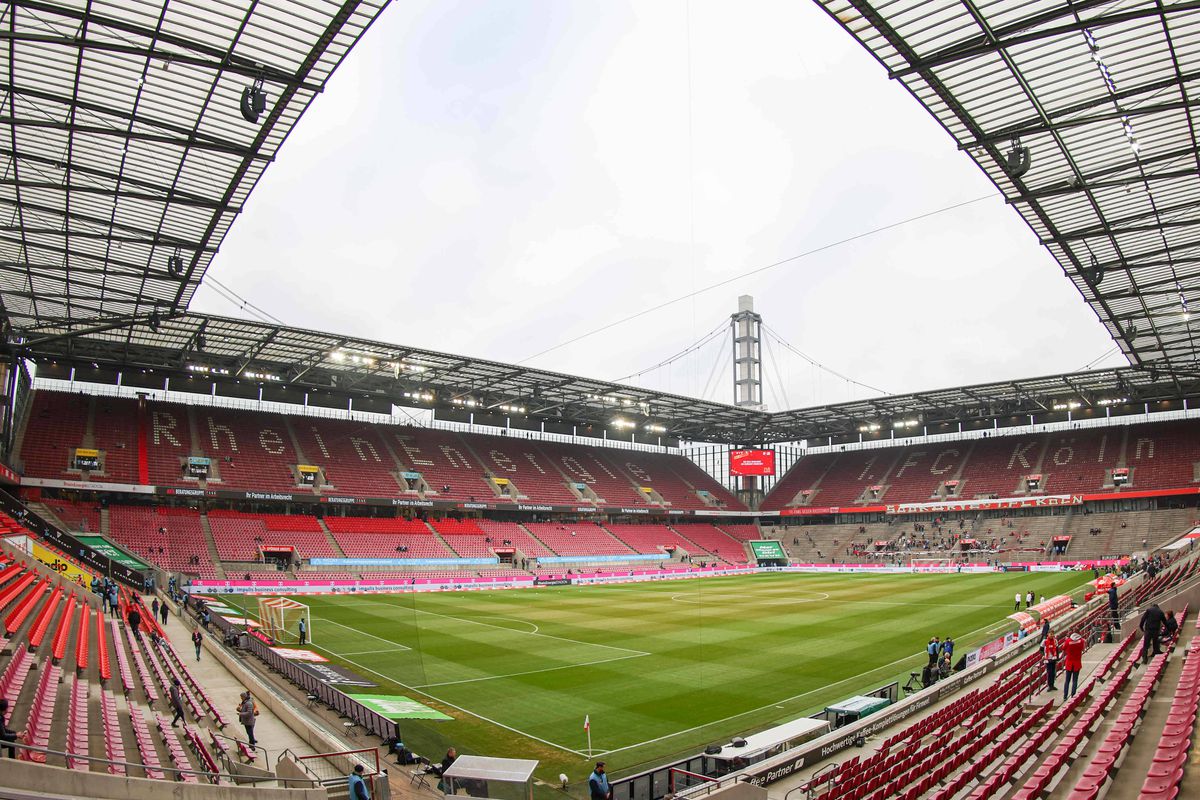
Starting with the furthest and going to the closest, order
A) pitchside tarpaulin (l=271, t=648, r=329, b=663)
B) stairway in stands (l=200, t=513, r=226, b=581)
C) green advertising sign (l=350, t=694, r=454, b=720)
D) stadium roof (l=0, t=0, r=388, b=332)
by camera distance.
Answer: stairway in stands (l=200, t=513, r=226, b=581) < pitchside tarpaulin (l=271, t=648, r=329, b=663) < green advertising sign (l=350, t=694, r=454, b=720) < stadium roof (l=0, t=0, r=388, b=332)

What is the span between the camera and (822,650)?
27.7m

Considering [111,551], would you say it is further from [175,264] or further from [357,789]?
[357,789]

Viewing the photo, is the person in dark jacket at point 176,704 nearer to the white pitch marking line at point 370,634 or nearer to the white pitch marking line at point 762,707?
the white pitch marking line at point 762,707

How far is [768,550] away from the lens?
79625mm

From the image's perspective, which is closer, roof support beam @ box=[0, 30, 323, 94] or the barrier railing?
the barrier railing

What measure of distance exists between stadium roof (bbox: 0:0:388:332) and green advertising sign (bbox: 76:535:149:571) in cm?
1798

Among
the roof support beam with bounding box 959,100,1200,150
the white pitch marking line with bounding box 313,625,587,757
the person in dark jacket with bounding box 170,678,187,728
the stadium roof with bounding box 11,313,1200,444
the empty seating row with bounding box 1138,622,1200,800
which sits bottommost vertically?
the white pitch marking line with bounding box 313,625,587,757

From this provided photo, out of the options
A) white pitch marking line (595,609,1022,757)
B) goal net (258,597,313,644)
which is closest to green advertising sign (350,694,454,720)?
white pitch marking line (595,609,1022,757)

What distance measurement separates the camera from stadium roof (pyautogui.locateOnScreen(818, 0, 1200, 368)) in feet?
59.3

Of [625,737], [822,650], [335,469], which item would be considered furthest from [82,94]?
[335,469]

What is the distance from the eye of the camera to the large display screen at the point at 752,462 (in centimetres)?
8181

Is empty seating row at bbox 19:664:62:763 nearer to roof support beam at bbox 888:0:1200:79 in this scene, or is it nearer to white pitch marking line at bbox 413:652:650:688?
white pitch marking line at bbox 413:652:650:688

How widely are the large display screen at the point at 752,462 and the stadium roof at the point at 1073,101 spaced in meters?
52.0

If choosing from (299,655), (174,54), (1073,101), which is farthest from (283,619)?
(1073,101)
